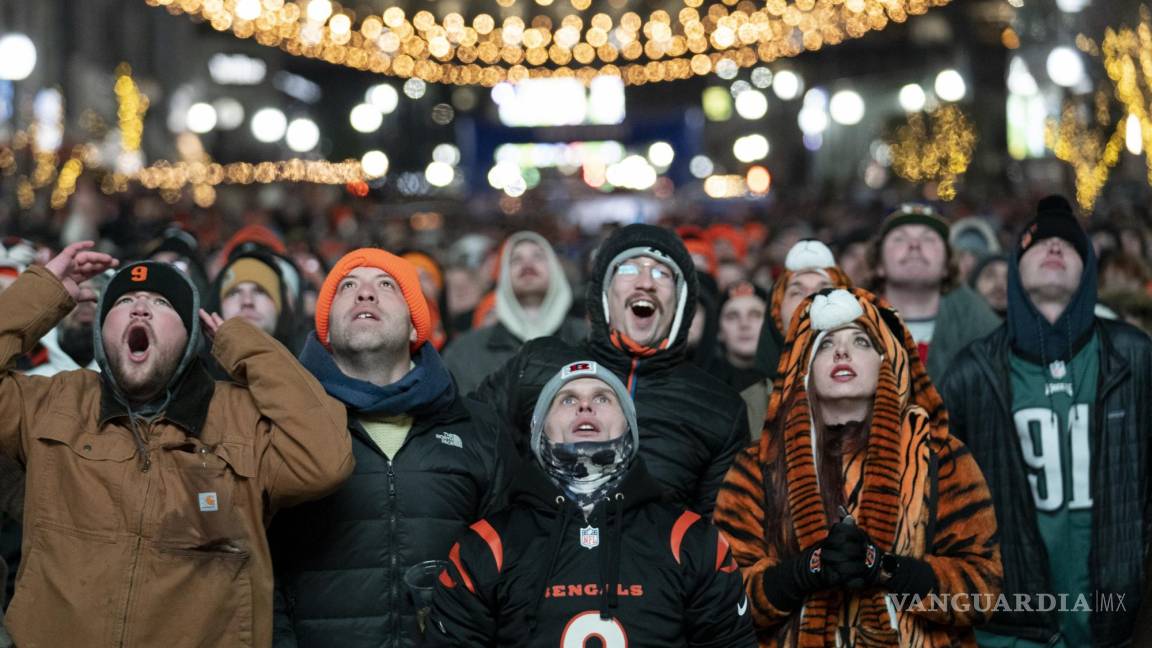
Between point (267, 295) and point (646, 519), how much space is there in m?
4.23

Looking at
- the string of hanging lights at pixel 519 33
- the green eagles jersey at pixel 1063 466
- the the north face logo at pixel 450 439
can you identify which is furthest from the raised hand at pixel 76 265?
the string of hanging lights at pixel 519 33

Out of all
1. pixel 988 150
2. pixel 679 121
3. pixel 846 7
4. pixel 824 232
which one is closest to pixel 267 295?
pixel 824 232

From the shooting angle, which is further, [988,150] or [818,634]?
[988,150]

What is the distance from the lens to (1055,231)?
7402mm

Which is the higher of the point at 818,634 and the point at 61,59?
the point at 61,59

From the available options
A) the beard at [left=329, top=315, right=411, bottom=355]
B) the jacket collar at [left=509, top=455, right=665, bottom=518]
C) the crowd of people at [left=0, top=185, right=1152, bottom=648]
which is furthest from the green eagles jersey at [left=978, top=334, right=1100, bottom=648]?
the beard at [left=329, top=315, right=411, bottom=355]

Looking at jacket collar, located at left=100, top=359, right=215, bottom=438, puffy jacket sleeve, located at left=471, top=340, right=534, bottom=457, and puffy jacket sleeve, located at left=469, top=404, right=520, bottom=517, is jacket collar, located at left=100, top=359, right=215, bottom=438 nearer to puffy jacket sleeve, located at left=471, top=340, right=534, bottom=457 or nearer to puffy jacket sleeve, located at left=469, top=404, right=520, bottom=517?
puffy jacket sleeve, located at left=469, top=404, right=520, bottom=517

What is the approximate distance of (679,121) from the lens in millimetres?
74875

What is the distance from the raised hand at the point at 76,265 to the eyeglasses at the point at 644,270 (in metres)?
2.15

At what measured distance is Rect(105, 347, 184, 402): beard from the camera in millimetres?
5398

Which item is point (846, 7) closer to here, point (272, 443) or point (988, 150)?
point (988, 150)

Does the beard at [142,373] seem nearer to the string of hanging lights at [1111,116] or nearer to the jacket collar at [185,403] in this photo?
the jacket collar at [185,403]

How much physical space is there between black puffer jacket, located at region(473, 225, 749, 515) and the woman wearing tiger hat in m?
0.54

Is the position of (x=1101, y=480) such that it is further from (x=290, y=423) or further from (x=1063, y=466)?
(x=290, y=423)
